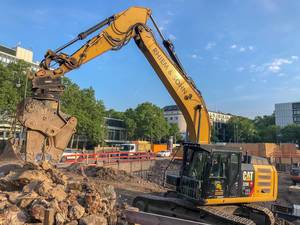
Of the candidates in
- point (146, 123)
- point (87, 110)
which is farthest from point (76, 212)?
point (146, 123)

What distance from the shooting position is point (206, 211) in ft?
27.0

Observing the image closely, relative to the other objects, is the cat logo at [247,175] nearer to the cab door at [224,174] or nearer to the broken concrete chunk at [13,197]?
the cab door at [224,174]

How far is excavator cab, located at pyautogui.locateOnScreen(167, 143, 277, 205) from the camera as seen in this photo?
8172 mm

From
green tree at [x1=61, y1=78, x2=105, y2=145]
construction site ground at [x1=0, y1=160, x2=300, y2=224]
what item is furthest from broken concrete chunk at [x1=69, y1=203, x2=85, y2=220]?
green tree at [x1=61, y1=78, x2=105, y2=145]

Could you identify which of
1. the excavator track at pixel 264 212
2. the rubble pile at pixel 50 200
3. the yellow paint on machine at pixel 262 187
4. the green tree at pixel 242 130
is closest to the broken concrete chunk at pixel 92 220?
the rubble pile at pixel 50 200

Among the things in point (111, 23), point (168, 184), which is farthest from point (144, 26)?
point (168, 184)

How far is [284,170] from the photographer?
3622cm

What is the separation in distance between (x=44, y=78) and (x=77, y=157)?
13222mm

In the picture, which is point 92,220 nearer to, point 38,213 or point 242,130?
point 38,213

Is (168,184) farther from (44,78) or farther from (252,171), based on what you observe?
(44,78)

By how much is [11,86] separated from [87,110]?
19471mm

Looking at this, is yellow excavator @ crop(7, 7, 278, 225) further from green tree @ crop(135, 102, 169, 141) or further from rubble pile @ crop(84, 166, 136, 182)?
green tree @ crop(135, 102, 169, 141)

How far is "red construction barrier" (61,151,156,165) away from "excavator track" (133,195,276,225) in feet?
38.1

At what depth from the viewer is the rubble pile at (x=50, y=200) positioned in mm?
6727
